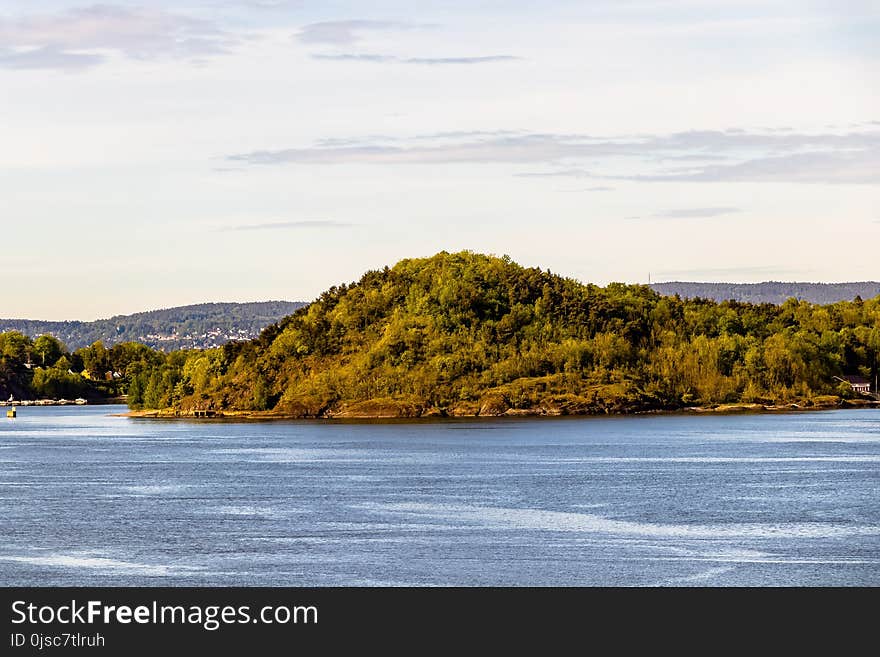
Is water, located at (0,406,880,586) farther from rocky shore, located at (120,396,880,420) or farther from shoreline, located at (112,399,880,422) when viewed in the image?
rocky shore, located at (120,396,880,420)

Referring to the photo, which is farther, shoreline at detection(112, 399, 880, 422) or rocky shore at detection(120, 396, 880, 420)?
rocky shore at detection(120, 396, 880, 420)

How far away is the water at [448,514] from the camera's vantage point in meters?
41.8

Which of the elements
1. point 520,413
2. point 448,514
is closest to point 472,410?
point 520,413

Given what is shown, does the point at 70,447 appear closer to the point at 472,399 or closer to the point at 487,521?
the point at 487,521

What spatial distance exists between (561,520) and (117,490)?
25017 millimetres

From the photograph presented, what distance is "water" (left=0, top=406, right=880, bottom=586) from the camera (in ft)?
137

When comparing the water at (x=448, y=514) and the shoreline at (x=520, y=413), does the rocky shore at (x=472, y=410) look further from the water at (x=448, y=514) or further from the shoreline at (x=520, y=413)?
the water at (x=448, y=514)

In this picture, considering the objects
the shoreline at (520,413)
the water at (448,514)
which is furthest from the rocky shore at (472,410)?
the water at (448,514)

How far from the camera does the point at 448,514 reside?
5666cm

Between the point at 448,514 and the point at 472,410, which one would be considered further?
the point at 472,410

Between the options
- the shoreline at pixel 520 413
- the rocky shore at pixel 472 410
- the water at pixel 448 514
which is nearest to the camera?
the water at pixel 448 514

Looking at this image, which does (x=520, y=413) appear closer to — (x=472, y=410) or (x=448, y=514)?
(x=472, y=410)

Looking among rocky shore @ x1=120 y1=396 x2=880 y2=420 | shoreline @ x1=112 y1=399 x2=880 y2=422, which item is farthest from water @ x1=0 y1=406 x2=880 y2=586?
rocky shore @ x1=120 y1=396 x2=880 y2=420
